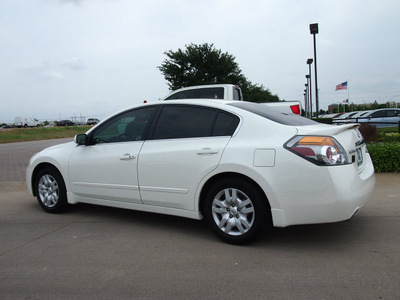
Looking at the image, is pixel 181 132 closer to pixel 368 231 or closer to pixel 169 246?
pixel 169 246

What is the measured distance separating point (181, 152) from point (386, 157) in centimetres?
520

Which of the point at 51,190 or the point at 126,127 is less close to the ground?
the point at 126,127

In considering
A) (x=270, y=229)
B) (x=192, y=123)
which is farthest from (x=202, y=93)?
(x=270, y=229)

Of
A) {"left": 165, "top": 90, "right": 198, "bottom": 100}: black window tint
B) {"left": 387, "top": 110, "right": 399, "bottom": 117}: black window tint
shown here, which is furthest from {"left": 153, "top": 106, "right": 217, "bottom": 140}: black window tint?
{"left": 387, "top": 110, "right": 399, "bottom": 117}: black window tint

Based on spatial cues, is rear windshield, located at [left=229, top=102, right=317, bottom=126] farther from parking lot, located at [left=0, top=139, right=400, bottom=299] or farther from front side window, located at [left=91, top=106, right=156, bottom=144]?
parking lot, located at [left=0, top=139, right=400, bottom=299]

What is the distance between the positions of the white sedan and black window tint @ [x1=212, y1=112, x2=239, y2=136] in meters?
0.01

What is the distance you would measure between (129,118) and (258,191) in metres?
2.08

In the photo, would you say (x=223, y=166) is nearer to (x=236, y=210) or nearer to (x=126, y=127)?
(x=236, y=210)

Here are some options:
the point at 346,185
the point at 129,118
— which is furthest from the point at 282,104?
the point at 346,185

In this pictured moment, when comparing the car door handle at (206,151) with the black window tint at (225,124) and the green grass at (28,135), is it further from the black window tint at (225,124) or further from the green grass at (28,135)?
the green grass at (28,135)

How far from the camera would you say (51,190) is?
5.32 m

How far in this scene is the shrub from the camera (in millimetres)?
7301

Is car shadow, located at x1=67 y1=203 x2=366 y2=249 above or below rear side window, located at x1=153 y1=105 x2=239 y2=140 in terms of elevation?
below

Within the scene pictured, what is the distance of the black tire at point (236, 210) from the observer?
364 centimetres
